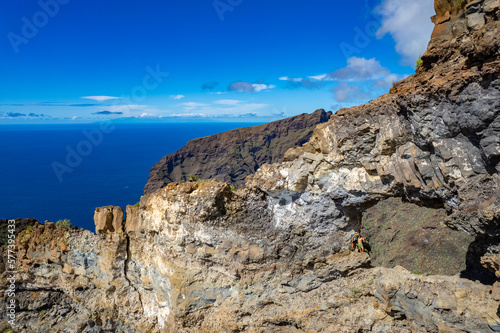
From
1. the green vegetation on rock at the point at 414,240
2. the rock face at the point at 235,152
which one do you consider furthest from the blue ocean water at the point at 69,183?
the green vegetation on rock at the point at 414,240

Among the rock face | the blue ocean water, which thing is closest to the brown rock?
the blue ocean water

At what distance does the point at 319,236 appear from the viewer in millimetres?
13281

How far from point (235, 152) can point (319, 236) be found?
88.3 metres

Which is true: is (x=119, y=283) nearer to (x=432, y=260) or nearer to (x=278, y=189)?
(x=278, y=189)

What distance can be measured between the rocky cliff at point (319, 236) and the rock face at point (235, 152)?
78.0 metres

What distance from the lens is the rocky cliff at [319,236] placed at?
952 cm

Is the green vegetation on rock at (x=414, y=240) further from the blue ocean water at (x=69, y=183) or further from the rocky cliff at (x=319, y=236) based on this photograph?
the blue ocean water at (x=69, y=183)

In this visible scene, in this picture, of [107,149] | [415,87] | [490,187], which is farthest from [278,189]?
[107,149]

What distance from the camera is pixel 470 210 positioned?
9523 millimetres

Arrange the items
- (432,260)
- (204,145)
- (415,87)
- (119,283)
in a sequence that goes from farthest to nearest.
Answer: (204,145), (432,260), (119,283), (415,87)

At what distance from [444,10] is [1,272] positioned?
24413 millimetres

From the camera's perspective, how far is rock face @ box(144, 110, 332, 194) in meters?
97.2

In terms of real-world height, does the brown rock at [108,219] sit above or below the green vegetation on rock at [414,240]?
above

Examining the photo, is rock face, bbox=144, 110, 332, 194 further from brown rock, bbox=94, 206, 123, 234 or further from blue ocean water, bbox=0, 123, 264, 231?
brown rock, bbox=94, 206, 123, 234
